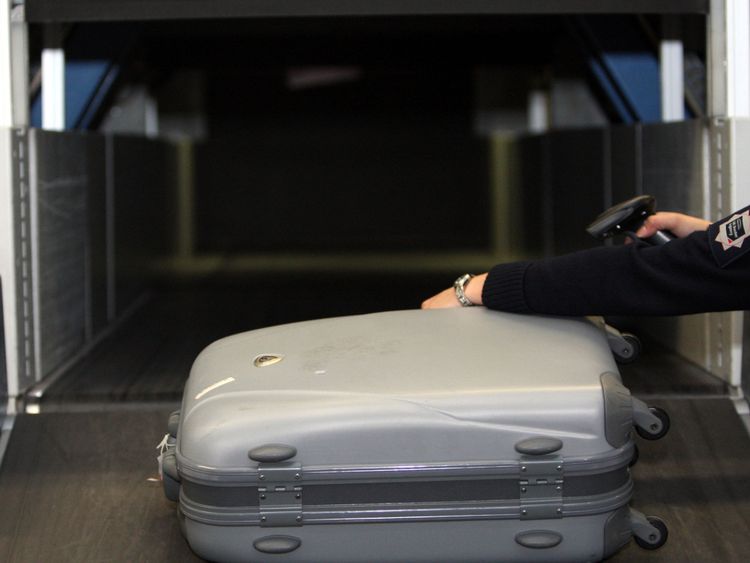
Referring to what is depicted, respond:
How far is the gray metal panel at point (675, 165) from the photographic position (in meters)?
3.23

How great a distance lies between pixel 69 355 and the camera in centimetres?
369

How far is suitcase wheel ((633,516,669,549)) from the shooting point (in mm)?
2186

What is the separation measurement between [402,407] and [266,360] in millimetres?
351

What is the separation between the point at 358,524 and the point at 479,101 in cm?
870

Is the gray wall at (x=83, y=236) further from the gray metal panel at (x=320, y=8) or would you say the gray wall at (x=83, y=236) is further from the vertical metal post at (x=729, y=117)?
the vertical metal post at (x=729, y=117)

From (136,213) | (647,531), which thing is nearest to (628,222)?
(647,531)

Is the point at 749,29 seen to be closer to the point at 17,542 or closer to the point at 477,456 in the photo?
the point at 477,456

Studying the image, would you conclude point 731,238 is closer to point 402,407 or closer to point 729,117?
point 402,407

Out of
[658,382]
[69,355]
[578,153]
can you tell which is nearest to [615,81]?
[578,153]

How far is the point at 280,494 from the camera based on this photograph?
2047 mm

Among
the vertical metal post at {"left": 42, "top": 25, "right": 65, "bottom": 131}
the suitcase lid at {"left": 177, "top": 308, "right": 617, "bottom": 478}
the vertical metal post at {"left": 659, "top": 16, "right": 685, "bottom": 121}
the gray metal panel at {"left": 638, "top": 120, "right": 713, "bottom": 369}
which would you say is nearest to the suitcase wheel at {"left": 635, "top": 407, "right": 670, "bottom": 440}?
the suitcase lid at {"left": 177, "top": 308, "right": 617, "bottom": 478}

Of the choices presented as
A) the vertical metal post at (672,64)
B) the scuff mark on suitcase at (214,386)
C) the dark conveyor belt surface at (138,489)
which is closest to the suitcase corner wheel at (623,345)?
the dark conveyor belt surface at (138,489)

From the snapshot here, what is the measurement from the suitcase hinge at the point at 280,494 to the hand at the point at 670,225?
0.96 metres

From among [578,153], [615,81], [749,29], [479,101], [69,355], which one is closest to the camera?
[749,29]
